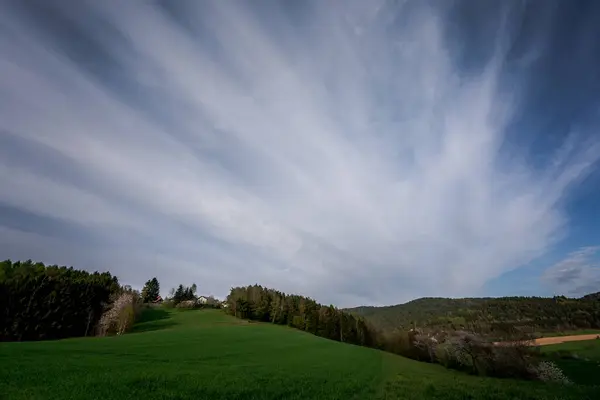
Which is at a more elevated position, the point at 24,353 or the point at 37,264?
the point at 37,264

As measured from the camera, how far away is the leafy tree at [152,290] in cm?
14468

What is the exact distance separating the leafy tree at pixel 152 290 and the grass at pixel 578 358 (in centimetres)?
13883

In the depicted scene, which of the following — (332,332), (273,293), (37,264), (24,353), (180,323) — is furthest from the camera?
(273,293)

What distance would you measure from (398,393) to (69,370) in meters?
26.3

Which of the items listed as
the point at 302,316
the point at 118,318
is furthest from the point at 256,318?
the point at 118,318

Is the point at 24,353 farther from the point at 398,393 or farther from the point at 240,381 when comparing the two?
the point at 398,393

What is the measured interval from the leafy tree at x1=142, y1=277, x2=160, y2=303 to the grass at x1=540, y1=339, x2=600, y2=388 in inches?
5466

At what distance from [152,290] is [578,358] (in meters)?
152

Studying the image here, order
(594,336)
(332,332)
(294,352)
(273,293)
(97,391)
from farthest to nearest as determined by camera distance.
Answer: (273,293) < (332,332) < (594,336) < (294,352) < (97,391)

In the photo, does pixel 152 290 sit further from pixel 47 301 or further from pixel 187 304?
pixel 47 301

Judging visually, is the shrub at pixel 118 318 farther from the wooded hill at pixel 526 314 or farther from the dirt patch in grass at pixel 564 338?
the dirt patch in grass at pixel 564 338

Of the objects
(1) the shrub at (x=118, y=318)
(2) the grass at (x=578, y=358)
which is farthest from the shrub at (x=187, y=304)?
(2) the grass at (x=578, y=358)

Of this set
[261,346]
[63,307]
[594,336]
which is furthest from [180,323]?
[594,336]

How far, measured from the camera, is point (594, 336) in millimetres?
106750
